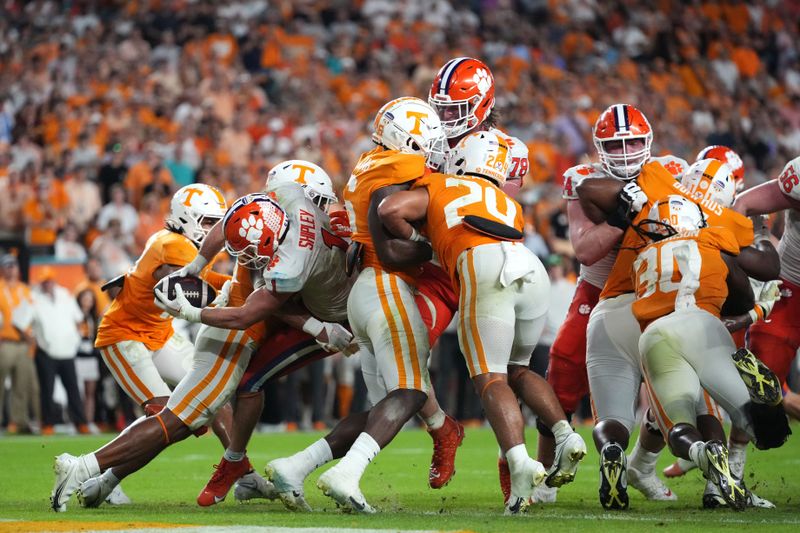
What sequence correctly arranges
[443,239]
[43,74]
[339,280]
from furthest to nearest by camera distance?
[43,74]
[339,280]
[443,239]

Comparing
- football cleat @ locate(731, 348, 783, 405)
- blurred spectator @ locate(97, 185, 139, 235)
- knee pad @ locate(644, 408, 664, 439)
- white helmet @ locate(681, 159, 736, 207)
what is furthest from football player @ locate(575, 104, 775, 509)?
blurred spectator @ locate(97, 185, 139, 235)

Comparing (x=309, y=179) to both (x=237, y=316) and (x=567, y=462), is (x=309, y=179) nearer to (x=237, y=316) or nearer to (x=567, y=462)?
(x=237, y=316)

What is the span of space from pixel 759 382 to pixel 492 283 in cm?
129

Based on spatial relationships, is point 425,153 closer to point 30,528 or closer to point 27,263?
point 30,528

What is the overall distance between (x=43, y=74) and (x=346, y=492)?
12156 mm

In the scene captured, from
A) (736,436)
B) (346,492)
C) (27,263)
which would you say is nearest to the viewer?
(346,492)

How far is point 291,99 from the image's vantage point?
17.0 meters

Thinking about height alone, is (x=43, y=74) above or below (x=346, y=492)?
above

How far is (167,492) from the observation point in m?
7.60

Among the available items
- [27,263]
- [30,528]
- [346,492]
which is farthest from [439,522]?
[27,263]

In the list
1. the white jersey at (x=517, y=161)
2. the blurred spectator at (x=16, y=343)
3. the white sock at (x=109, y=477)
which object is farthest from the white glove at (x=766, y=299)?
the blurred spectator at (x=16, y=343)

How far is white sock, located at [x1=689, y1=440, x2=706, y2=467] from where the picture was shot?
5.57 metres

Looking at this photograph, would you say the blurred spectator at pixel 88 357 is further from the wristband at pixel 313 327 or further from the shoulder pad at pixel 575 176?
the shoulder pad at pixel 575 176

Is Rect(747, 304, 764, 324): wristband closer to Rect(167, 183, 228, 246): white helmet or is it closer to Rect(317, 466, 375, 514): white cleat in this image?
Rect(317, 466, 375, 514): white cleat
